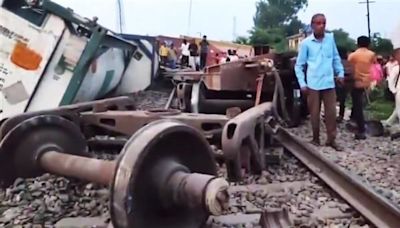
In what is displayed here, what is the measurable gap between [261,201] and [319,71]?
278 cm

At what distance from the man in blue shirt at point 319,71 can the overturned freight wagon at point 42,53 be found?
286cm

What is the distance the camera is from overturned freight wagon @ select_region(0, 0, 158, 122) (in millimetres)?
7703

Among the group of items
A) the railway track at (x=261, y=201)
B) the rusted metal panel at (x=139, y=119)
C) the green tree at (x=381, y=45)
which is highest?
the green tree at (x=381, y=45)

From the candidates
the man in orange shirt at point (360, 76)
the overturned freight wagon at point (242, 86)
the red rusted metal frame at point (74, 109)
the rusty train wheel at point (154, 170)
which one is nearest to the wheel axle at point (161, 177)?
the rusty train wheel at point (154, 170)

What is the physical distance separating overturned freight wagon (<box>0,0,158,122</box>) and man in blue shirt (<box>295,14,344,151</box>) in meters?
2.86

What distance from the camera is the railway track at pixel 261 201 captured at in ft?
11.7

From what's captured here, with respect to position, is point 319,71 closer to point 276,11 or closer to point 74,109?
point 74,109

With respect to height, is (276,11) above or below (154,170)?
above

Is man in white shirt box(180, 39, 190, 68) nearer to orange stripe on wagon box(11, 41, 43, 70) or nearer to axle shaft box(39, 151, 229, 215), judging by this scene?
orange stripe on wagon box(11, 41, 43, 70)

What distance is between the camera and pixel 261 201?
4.07m

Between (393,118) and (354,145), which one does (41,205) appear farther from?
(393,118)

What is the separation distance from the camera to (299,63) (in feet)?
21.5

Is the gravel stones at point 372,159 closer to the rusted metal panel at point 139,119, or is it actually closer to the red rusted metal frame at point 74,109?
the rusted metal panel at point 139,119

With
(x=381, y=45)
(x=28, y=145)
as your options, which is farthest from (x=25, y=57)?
(x=381, y=45)
